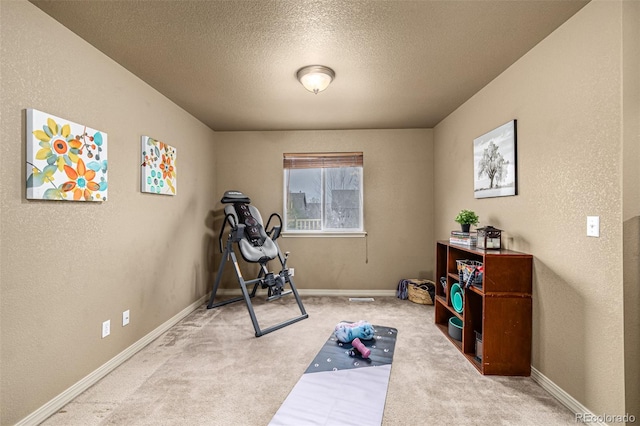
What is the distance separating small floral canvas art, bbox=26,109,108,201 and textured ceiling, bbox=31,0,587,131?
0.67m

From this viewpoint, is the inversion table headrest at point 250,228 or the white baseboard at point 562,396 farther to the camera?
the inversion table headrest at point 250,228

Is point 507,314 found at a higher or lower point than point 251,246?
lower

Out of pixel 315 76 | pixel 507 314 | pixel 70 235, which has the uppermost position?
pixel 315 76

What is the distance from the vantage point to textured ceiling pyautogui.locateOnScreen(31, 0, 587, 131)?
1.84m

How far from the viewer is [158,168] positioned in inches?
121

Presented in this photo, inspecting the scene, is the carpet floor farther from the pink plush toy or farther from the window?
the window

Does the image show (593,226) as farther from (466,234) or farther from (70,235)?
(70,235)

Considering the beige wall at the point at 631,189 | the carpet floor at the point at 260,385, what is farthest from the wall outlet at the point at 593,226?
the carpet floor at the point at 260,385

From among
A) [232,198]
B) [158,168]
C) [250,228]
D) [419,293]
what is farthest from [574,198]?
[158,168]

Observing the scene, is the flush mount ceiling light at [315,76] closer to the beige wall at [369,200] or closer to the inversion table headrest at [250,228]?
the inversion table headrest at [250,228]

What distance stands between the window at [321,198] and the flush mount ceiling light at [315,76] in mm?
1976

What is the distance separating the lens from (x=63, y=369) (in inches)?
78.7

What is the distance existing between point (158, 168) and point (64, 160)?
1.11 metres

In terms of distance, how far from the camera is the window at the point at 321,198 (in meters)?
4.68
